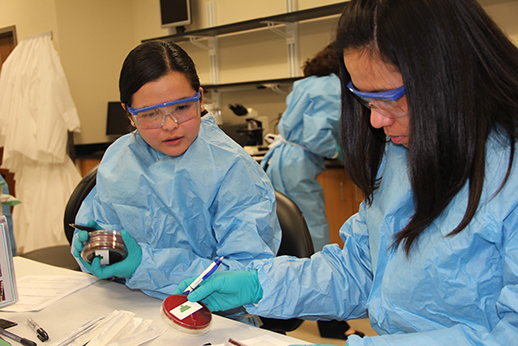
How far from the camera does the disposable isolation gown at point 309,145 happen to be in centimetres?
247

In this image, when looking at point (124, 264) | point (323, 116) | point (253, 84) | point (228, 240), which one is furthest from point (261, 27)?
point (124, 264)

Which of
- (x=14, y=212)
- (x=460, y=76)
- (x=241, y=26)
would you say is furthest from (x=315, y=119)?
(x=14, y=212)

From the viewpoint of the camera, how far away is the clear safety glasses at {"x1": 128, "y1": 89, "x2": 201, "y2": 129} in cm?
114

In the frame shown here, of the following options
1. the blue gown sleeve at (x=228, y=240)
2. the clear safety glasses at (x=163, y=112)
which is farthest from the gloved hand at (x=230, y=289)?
the clear safety glasses at (x=163, y=112)

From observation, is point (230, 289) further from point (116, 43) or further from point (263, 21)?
point (116, 43)

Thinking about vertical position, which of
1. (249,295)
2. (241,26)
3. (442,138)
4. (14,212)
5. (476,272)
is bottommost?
(14,212)

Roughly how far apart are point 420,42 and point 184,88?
2.24 feet

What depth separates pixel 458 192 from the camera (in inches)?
29.9

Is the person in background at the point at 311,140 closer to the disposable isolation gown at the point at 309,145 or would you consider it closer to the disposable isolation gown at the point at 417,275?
the disposable isolation gown at the point at 309,145

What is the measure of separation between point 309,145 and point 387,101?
1750 millimetres

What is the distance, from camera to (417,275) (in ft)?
2.60

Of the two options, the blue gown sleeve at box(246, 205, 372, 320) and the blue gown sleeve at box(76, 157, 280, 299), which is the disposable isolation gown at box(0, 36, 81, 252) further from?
the blue gown sleeve at box(246, 205, 372, 320)

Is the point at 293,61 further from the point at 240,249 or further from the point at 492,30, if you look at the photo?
the point at 492,30

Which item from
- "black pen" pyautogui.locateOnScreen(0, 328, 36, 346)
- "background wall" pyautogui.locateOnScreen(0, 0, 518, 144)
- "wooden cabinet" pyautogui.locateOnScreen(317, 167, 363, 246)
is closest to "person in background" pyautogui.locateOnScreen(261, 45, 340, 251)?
"wooden cabinet" pyautogui.locateOnScreen(317, 167, 363, 246)
